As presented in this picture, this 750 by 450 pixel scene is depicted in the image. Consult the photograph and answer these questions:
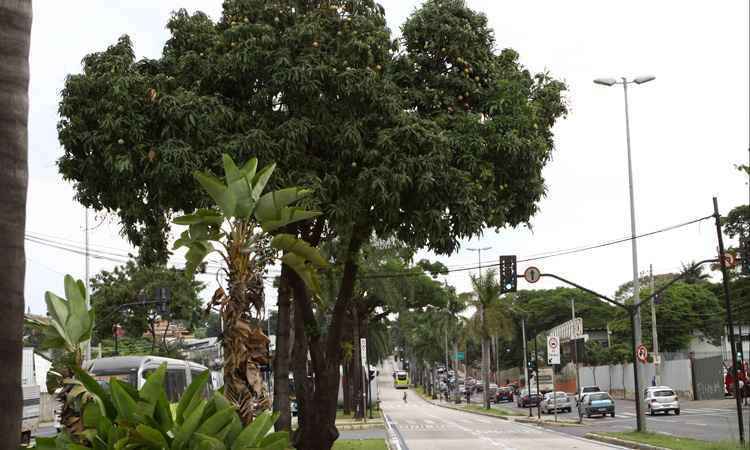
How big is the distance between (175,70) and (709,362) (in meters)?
51.5

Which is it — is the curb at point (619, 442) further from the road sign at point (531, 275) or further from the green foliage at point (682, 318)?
the green foliage at point (682, 318)

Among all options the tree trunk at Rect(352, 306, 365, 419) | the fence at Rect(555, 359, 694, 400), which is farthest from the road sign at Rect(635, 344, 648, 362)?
the fence at Rect(555, 359, 694, 400)

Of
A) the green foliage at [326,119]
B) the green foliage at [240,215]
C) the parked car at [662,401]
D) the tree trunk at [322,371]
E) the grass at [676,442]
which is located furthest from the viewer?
the parked car at [662,401]

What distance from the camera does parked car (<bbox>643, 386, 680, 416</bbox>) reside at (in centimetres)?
4931

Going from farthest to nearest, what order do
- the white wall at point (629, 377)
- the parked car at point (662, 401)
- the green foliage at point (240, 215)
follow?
the white wall at point (629, 377)
the parked car at point (662, 401)
the green foliage at point (240, 215)

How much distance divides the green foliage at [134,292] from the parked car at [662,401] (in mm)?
29689

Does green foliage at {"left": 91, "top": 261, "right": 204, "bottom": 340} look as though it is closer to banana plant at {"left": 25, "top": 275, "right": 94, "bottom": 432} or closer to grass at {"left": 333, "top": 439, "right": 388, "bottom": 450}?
grass at {"left": 333, "top": 439, "right": 388, "bottom": 450}

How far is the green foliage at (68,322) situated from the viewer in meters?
9.71

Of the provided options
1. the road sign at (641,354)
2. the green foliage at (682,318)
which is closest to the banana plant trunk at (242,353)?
the road sign at (641,354)

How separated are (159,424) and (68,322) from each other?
209 centimetres

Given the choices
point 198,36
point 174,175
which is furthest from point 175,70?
point 174,175

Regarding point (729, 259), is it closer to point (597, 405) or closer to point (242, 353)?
point (242, 353)

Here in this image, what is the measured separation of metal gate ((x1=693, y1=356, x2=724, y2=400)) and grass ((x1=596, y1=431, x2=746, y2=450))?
3144 centimetres

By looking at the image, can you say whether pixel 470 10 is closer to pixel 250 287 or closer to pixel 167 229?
pixel 167 229
